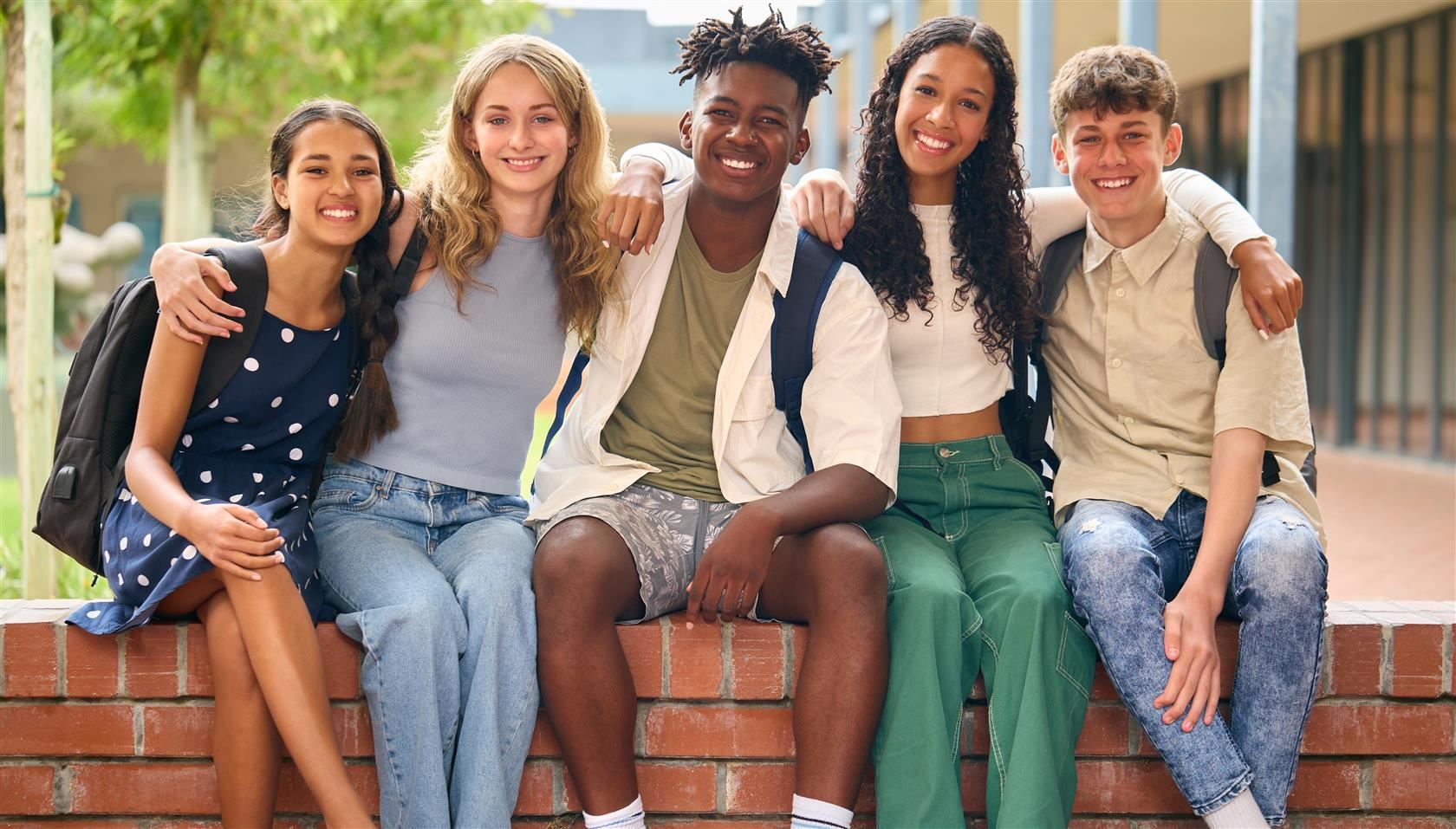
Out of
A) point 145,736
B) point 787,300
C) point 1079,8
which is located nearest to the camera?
point 145,736

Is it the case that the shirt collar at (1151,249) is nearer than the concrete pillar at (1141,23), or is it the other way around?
the shirt collar at (1151,249)

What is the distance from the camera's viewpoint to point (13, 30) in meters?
4.18

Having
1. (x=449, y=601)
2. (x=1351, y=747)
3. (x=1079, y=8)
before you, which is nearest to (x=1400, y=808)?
(x=1351, y=747)

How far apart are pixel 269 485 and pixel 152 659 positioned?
1.35 ft

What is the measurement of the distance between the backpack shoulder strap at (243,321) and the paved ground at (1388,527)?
4242 mm

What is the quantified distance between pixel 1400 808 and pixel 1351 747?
0.56 feet

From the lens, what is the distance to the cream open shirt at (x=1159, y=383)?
9.46 ft

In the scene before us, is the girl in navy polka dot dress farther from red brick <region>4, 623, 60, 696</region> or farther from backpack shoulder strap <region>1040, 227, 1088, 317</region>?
backpack shoulder strap <region>1040, 227, 1088, 317</region>

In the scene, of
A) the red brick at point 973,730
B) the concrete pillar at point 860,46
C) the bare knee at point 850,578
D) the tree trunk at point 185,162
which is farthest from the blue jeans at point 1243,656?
the concrete pillar at point 860,46

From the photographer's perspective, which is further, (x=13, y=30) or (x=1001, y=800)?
(x=13, y=30)

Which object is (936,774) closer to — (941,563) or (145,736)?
(941,563)

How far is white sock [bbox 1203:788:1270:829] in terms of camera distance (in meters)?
2.55

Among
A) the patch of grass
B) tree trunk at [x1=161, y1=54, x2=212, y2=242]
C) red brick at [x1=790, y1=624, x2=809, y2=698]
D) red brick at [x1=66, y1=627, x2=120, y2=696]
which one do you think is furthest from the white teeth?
tree trunk at [x1=161, y1=54, x2=212, y2=242]

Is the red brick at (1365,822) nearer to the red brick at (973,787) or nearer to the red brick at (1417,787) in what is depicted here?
the red brick at (1417,787)
